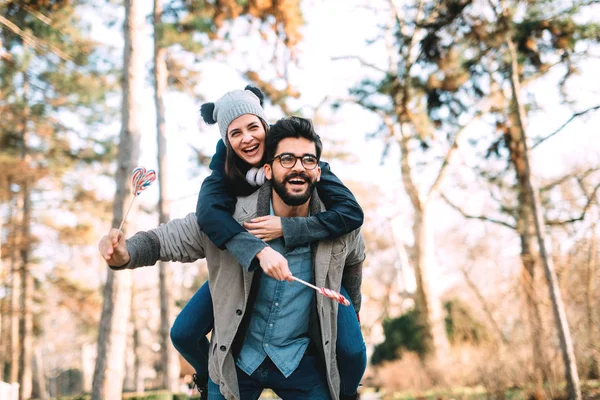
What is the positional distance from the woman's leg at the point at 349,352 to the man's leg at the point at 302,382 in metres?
0.11

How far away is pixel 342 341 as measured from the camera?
278 cm

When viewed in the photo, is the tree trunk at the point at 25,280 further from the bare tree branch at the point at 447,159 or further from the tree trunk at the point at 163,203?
the bare tree branch at the point at 447,159

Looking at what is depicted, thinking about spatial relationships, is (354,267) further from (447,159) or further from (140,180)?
(447,159)

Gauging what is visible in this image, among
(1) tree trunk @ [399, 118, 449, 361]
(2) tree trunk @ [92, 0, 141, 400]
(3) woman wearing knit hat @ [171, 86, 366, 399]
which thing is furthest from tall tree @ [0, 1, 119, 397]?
(3) woman wearing knit hat @ [171, 86, 366, 399]

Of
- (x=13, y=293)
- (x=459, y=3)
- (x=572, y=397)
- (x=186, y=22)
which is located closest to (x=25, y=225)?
(x=13, y=293)

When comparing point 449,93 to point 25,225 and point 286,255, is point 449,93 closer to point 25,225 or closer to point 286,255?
point 286,255

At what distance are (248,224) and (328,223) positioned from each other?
0.37 m

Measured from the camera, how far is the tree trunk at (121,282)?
711 cm

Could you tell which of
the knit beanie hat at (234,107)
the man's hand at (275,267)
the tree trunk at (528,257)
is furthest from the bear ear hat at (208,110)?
the tree trunk at (528,257)

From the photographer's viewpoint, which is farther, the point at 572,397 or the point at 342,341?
the point at 572,397

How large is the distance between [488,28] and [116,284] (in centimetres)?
670

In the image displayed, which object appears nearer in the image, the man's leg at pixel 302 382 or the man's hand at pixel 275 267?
the man's hand at pixel 275 267

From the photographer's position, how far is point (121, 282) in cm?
732

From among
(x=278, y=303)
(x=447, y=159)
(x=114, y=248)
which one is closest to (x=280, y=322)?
(x=278, y=303)
